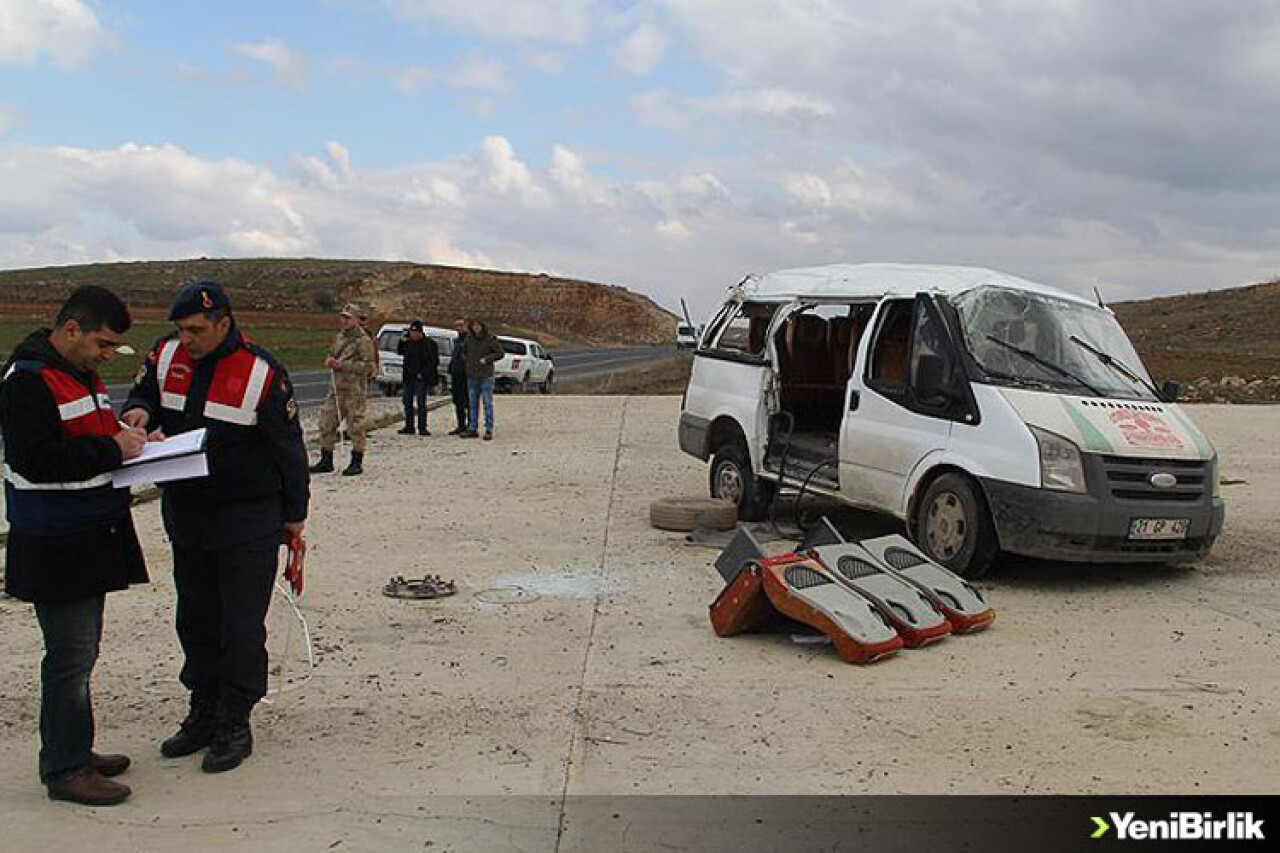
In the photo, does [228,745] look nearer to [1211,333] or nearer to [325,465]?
[325,465]

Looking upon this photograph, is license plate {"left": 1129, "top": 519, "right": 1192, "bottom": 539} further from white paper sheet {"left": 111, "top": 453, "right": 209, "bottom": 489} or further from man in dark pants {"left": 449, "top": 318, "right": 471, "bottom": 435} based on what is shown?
man in dark pants {"left": 449, "top": 318, "right": 471, "bottom": 435}

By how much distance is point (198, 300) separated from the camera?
15.8ft

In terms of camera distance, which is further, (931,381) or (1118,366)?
(1118,366)

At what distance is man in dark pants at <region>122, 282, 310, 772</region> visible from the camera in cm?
487

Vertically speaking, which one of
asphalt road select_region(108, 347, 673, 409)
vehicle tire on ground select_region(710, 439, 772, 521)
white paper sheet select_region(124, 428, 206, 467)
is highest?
white paper sheet select_region(124, 428, 206, 467)

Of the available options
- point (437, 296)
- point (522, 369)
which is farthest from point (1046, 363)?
point (437, 296)

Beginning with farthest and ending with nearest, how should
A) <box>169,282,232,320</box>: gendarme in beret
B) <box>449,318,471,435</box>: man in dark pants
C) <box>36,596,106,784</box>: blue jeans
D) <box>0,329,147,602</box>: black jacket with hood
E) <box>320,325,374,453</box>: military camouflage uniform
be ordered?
<box>449,318,471,435</box>: man in dark pants, <box>320,325,374,453</box>: military camouflage uniform, <box>169,282,232,320</box>: gendarme in beret, <box>36,596,106,784</box>: blue jeans, <box>0,329,147,602</box>: black jacket with hood

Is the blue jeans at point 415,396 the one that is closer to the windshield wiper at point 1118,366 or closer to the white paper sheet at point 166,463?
the windshield wiper at point 1118,366

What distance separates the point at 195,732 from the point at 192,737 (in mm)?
24

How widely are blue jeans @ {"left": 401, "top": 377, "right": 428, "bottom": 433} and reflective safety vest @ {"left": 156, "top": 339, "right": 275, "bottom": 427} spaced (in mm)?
13577

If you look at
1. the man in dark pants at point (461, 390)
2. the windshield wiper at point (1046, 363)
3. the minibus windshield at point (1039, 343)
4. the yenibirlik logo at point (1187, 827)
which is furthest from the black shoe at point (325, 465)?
the yenibirlik logo at point (1187, 827)

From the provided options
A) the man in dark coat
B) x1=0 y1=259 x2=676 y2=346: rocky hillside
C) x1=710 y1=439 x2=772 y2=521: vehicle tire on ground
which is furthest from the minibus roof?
x1=0 y1=259 x2=676 y2=346: rocky hillside

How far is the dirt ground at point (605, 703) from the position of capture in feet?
14.9

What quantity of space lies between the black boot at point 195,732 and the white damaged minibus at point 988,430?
16.8ft
